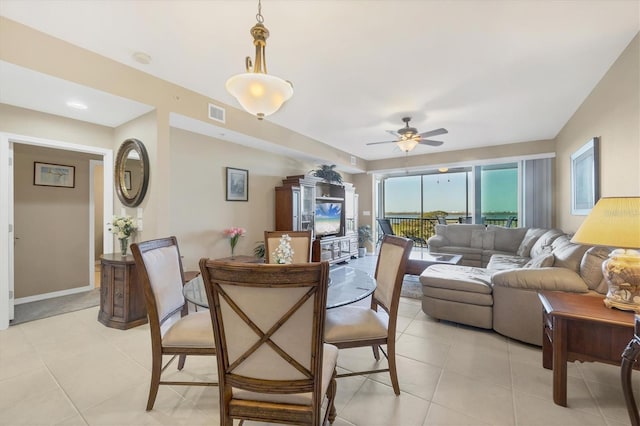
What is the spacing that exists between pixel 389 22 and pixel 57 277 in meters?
5.21

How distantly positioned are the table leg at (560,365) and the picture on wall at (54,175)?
5771 millimetres

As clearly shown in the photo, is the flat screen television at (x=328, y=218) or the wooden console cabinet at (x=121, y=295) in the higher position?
the flat screen television at (x=328, y=218)

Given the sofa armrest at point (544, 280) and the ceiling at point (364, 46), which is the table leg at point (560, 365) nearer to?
the sofa armrest at point (544, 280)

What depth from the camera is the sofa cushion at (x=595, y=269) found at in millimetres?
2145

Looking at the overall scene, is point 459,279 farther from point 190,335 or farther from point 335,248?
point 335,248

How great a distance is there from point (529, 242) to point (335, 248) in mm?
3530

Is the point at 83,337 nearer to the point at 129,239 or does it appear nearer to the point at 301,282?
the point at 129,239

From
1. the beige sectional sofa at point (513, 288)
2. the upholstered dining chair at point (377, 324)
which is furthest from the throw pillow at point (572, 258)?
the upholstered dining chair at point (377, 324)

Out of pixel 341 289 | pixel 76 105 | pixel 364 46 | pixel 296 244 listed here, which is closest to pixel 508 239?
pixel 296 244

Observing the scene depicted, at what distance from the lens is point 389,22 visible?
83.6 inches

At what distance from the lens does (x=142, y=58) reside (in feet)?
8.52

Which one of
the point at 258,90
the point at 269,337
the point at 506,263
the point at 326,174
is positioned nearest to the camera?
the point at 269,337

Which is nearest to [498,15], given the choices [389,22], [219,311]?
[389,22]

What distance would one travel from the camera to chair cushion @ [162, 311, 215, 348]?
5.42ft
